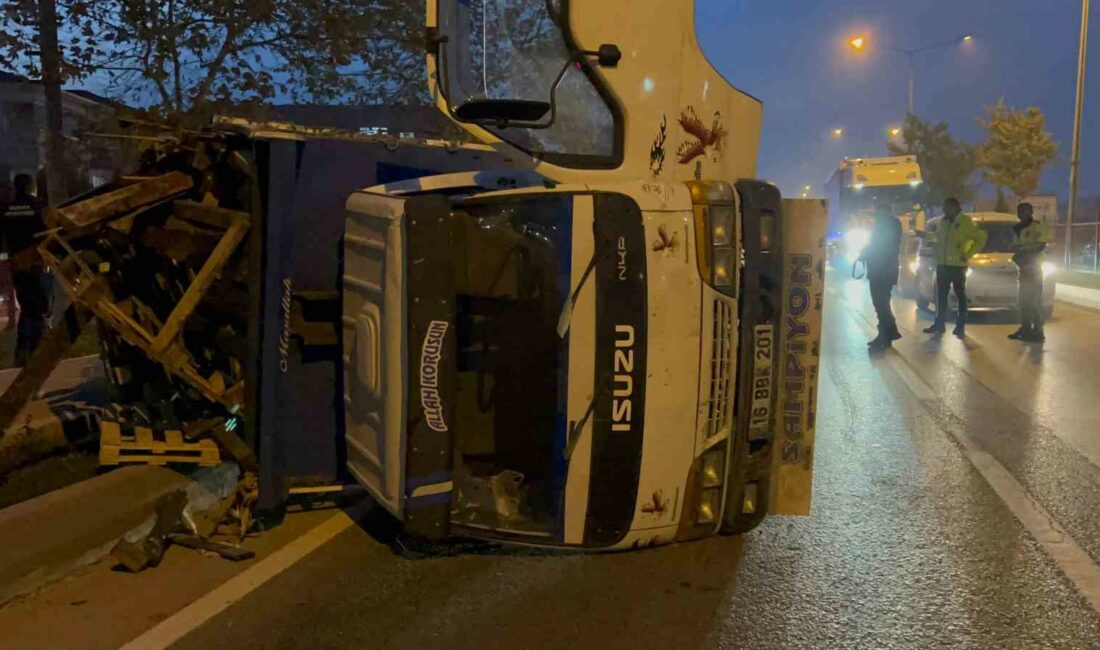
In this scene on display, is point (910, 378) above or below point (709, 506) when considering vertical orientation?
below

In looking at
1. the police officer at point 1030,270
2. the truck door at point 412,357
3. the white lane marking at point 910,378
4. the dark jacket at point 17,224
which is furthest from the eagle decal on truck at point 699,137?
the police officer at point 1030,270

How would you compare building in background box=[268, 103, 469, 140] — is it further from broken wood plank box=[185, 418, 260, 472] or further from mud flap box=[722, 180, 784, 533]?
mud flap box=[722, 180, 784, 533]

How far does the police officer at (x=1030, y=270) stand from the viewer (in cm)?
1157

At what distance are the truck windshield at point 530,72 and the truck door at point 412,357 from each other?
95 centimetres

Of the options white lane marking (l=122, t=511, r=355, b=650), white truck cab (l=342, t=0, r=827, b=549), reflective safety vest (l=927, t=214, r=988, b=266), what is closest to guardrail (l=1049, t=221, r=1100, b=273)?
reflective safety vest (l=927, t=214, r=988, b=266)

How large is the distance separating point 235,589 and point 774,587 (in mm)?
2318

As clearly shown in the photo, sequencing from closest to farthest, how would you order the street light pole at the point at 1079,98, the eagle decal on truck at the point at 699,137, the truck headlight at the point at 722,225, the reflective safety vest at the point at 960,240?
the truck headlight at the point at 722,225 → the eagle decal on truck at the point at 699,137 → the reflective safety vest at the point at 960,240 → the street light pole at the point at 1079,98

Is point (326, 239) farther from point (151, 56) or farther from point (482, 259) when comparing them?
point (151, 56)

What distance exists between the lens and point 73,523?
4.04 m

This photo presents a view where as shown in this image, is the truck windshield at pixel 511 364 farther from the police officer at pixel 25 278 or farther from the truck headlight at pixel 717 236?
the police officer at pixel 25 278

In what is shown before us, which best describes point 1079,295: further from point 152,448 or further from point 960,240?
point 152,448

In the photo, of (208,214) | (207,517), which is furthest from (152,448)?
(208,214)

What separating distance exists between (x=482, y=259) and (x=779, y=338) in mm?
1325

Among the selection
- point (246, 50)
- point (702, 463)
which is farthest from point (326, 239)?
point (246, 50)
